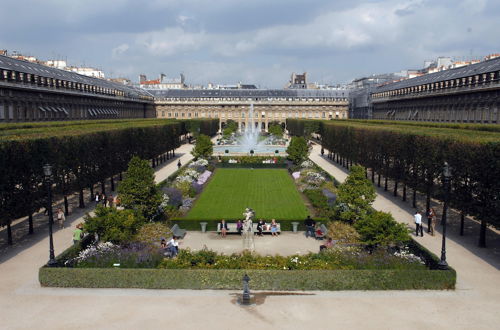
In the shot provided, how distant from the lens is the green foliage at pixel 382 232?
1845 centimetres

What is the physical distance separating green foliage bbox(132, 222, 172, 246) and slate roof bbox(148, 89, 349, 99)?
117667mm

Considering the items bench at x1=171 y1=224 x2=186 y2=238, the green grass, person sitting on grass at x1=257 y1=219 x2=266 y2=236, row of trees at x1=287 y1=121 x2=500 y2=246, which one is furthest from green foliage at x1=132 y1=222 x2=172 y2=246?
row of trees at x1=287 y1=121 x2=500 y2=246

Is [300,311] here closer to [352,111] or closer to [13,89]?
[13,89]

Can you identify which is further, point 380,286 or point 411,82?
point 411,82

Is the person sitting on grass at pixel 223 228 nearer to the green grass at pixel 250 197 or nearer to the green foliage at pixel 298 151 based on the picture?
the green grass at pixel 250 197

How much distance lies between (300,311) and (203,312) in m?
3.00

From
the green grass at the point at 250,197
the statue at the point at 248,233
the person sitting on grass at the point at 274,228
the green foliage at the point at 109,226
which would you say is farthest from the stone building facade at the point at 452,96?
the green foliage at the point at 109,226

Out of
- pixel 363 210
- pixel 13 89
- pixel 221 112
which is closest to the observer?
pixel 363 210

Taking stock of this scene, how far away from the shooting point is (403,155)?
32562mm

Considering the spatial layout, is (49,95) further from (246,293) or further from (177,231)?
(246,293)

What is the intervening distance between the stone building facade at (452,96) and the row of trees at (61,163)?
125 feet

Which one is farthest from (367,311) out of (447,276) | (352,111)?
(352,111)

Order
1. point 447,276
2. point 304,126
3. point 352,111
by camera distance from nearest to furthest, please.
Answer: point 447,276, point 304,126, point 352,111

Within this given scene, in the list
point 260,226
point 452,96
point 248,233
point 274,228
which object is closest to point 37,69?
point 260,226
